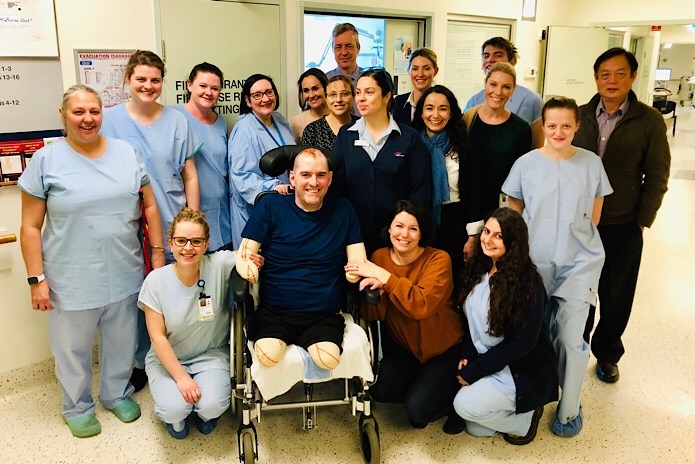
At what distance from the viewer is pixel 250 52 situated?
3.40 metres

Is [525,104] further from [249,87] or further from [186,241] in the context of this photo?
[186,241]

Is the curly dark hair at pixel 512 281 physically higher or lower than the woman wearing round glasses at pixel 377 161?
lower

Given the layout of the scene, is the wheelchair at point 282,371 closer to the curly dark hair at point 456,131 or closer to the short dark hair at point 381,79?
the short dark hair at point 381,79

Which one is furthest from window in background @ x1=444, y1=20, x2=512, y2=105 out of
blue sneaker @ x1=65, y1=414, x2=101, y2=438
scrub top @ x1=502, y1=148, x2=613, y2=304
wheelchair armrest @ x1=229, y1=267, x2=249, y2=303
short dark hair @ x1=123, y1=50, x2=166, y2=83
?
blue sneaker @ x1=65, y1=414, x2=101, y2=438

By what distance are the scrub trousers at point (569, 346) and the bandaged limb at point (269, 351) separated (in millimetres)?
1209

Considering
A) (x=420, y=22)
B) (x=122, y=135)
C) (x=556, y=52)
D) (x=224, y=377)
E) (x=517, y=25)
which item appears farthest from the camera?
(x=556, y=52)

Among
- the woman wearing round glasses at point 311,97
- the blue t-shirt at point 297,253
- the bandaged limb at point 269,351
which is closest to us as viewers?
the bandaged limb at point 269,351

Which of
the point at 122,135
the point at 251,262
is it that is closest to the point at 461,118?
the point at 251,262

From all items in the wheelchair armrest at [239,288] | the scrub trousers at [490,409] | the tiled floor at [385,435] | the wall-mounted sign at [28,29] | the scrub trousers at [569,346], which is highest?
the wall-mounted sign at [28,29]

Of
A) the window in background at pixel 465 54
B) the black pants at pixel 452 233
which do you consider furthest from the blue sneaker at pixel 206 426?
the window in background at pixel 465 54

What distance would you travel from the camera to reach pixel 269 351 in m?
2.01

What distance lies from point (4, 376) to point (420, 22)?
3898 millimetres

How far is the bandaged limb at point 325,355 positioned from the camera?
80.4 inches

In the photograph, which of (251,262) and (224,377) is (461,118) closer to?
(251,262)
